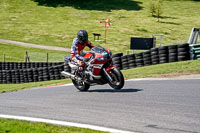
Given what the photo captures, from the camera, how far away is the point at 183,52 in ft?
53.4

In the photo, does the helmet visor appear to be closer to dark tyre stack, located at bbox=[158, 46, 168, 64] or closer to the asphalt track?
the asphalt track

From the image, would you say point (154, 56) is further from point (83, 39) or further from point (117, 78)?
point (117, 78)

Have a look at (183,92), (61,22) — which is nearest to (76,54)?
(183,92)

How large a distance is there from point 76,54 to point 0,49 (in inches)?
1181

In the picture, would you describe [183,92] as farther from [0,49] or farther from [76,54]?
[0,49]

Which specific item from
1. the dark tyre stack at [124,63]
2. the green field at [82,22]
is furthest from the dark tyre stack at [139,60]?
the green field at [82,22]

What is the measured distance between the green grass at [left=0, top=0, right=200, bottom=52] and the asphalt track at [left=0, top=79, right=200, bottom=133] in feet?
97.1

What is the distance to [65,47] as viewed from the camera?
137ft

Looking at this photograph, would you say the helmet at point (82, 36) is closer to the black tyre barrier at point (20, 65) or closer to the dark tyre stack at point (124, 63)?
the dark tyre stack at point (124, 63)

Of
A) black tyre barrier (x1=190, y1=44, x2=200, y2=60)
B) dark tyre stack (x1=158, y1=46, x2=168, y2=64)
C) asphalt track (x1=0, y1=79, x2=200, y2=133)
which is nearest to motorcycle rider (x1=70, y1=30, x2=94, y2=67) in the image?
asphalt track (x1=0, y1=79, x2=200, y2=133)

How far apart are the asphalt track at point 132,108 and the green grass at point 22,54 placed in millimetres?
20426

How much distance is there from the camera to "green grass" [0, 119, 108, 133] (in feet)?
19.3

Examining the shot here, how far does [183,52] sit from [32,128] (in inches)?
449

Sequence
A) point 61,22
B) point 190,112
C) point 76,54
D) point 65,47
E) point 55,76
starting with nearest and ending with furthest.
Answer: point 190,112 < point 76,54 < point 55,76 < point 65,47 < point 61,22
